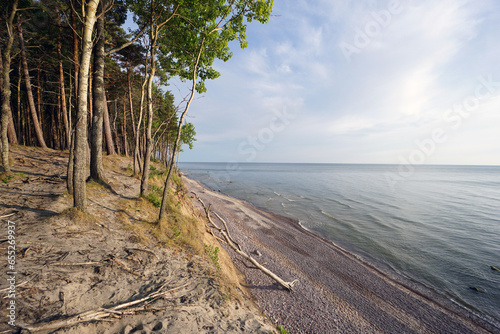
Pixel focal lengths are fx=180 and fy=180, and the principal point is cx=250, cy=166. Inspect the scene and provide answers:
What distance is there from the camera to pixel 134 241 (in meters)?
6.95

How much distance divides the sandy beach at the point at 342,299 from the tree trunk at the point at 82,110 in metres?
8.46

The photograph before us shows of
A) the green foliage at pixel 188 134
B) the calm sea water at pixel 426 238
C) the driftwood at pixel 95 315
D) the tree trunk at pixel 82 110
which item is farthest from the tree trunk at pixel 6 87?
the green foliage at pixel 188 134

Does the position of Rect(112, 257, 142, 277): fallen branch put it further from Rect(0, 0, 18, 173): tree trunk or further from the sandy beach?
Rect(0, 0, 18, 173): tree trunk

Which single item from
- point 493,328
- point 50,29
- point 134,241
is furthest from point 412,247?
point 50,29

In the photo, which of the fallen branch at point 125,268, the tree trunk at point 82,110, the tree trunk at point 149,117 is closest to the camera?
the fallen branch at point 125,268

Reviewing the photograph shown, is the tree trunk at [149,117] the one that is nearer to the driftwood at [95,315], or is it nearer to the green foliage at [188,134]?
the driftwood at [95,315]

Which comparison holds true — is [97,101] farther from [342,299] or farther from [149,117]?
[342,299]

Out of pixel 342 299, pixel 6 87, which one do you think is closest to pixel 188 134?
pixel 6 87

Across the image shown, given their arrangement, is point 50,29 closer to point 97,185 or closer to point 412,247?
point 97,185

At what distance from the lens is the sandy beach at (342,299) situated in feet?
26.9

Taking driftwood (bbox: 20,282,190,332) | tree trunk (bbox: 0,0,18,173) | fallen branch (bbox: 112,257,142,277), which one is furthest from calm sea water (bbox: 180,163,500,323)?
tree trunk (bbox: 0,0,18,173)

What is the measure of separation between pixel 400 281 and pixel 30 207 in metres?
20.7

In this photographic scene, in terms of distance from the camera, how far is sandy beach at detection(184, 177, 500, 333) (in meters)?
8.20

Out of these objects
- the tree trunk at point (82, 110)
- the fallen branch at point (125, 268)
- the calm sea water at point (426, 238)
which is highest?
the tree trunk at point (82, 110)
